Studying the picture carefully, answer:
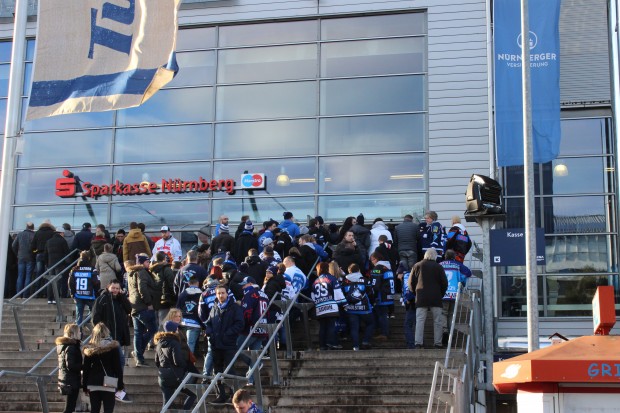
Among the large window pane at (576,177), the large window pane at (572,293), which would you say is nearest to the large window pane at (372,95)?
the large window pane at (576,177)

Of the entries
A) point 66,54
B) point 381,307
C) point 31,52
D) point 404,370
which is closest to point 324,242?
point 381,307

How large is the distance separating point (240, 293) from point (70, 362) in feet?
10.4

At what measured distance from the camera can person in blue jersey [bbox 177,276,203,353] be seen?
52.0 ft

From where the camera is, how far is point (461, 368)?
566 inches

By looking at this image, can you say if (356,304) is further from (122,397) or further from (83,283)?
(83,283)

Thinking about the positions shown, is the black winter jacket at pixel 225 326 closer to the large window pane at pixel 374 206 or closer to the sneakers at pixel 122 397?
the sneakers at pixel 122 397

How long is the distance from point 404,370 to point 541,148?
5422 millimetres

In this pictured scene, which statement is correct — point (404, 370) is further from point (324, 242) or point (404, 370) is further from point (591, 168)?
point (591, 168)

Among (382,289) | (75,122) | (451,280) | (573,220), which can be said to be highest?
(75,122)

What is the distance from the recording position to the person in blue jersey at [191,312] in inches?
623

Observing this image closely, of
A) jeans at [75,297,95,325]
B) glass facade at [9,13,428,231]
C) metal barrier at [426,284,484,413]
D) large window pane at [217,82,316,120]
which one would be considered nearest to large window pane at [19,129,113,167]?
glass facade at [9,13,428,231]

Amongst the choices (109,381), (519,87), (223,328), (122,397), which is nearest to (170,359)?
(109,381)

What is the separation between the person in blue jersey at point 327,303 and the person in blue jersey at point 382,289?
682 millimetres

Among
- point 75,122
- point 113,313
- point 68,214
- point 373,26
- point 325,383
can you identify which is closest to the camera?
point 325,383
